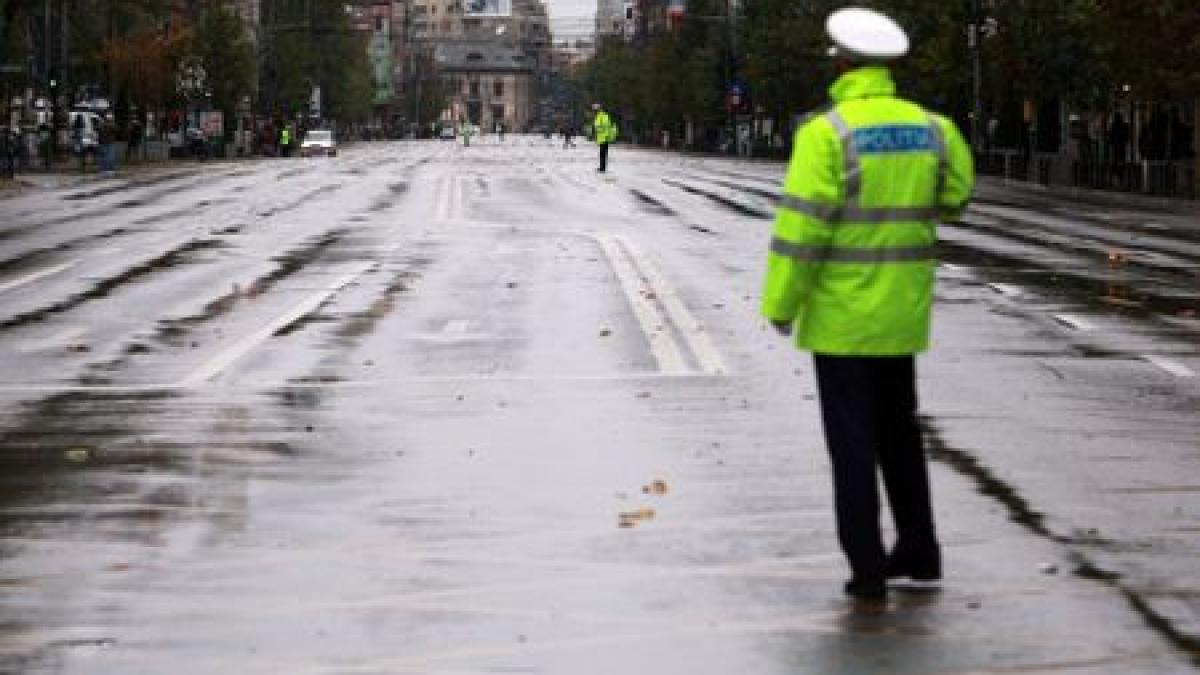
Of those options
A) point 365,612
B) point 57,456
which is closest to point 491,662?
point 365,612

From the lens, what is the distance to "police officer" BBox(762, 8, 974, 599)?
9.43 metres

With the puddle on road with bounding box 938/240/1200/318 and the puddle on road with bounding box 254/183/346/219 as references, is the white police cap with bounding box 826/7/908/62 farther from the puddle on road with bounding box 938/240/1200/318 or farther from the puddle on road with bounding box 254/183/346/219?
the puddle on road with bounding box 254/183/346/219

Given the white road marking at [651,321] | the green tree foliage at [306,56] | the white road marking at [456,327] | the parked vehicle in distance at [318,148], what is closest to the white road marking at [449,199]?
the white road marking at [651,321]

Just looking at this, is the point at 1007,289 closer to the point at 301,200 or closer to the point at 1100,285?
the point at 1100,285

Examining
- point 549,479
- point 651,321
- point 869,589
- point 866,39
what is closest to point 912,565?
point 869,589

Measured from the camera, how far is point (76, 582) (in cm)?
989

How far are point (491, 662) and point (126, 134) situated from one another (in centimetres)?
11070

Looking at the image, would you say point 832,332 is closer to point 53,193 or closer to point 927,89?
point 53,193

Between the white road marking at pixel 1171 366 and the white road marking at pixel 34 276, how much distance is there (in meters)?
12.7

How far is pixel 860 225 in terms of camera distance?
9.51 meters

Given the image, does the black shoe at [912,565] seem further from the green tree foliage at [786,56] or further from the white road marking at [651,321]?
the green tree foliage at [786,56]

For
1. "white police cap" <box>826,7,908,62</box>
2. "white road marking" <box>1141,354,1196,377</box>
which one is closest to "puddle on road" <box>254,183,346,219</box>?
"white road marking" <box>1141,354,1196,377</box>

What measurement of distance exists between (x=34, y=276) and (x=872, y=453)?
22.0 meters

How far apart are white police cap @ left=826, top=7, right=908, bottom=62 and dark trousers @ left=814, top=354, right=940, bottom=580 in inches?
39.6
